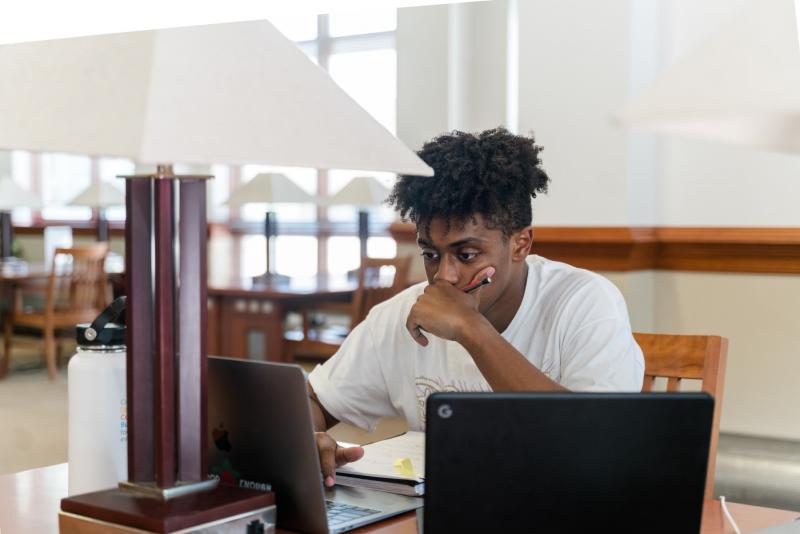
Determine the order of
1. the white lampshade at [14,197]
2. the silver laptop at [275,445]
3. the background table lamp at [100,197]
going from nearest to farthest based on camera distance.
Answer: the silver laptop at [275,445], the white lampshade at [14,197], the background table lamp at [100,197]

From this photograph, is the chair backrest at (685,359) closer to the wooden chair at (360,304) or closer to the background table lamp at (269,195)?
the wooden chair at (360,304)

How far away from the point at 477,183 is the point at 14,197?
5843mm

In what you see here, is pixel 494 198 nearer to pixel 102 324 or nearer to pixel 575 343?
pixel 575 343

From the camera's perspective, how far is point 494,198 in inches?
65.3

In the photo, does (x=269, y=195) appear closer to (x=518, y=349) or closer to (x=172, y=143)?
(x=518, y=349)

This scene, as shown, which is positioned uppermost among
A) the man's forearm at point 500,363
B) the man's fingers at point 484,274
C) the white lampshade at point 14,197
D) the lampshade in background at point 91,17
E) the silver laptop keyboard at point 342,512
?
the lampshade in background at point 91,17

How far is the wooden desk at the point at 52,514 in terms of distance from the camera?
49.5 inches

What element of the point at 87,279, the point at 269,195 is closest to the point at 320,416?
the point at 269,195

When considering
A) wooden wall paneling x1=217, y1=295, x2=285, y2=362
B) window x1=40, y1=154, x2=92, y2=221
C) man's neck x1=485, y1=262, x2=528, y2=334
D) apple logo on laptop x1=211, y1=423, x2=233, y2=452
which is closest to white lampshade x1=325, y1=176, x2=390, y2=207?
wooden wall paneling x1=217, y1=295, x2=285, y2=362

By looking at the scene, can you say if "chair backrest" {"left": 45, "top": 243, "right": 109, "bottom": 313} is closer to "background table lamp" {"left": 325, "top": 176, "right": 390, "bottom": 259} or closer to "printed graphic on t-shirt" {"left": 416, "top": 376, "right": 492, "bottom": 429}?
"background table lamp" {"left": 325, "top": 176, "right": 390, "bottom": 259}

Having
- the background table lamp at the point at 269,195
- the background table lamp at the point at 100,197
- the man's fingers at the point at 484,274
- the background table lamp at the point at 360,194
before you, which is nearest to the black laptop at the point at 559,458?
the man's fingers at the point at 484,274

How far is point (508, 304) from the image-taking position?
172 cm

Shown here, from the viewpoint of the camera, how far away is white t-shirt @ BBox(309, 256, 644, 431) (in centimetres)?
155

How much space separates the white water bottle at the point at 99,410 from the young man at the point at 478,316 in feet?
1.09
